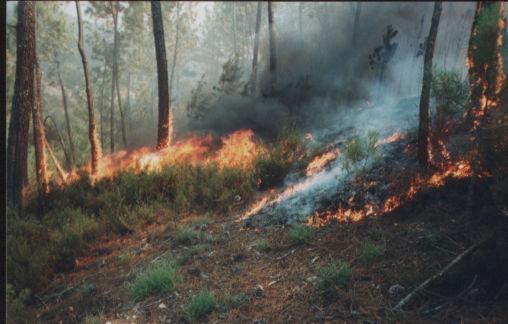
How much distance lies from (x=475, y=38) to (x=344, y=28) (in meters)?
20.5

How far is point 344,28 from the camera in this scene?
78.5 ft

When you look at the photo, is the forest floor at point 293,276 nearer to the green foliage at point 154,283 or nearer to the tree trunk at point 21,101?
the green foliage at point 154,283

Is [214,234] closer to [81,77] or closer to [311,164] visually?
[311,164]

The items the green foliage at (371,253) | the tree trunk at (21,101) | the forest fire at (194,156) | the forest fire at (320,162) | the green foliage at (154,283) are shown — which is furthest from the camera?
the forest fire at (194,156)

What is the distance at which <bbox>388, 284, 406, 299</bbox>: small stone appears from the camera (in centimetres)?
419

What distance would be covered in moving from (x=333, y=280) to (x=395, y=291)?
0.70m

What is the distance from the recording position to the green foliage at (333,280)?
4518 mm

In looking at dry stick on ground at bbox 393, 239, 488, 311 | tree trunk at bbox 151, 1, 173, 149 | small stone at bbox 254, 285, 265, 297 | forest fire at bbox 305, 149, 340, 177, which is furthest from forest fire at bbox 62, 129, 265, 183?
dry stick on ground at bbox 393, 239, 488, 311

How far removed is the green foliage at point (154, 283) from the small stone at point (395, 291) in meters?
2.84

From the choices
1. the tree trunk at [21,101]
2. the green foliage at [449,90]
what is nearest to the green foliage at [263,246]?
the green foliage at [449,90]

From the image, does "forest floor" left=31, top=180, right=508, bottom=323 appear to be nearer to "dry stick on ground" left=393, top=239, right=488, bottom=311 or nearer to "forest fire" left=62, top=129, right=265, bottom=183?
"dry stick on ground" left=393, top=239, right=488, bottom=311

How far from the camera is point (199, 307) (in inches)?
185

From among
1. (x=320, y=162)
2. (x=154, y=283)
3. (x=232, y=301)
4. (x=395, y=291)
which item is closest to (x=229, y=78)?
(x=320, y=162)

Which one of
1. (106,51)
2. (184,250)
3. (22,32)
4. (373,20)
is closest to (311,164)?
(184,250)
